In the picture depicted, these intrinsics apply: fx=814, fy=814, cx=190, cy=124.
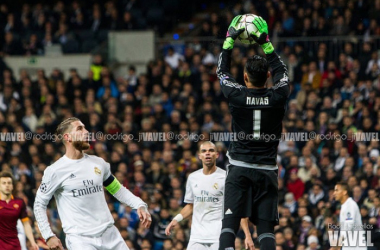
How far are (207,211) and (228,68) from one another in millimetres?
3239

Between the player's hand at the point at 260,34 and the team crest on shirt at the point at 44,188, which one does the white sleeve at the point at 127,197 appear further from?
the player's hand at the point at 260,34

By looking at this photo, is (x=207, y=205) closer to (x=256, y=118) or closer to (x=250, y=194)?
(x=250, y=194)

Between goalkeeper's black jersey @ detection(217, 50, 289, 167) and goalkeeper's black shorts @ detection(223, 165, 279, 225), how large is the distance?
4.2 inches

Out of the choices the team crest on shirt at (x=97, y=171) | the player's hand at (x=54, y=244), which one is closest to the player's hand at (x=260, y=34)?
the team crest on shirt at (x=97, y=171)

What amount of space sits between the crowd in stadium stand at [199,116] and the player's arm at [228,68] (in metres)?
6.30

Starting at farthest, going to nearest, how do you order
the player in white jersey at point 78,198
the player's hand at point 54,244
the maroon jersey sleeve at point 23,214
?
the maroon jersey sleeve at point 23,214, the player in white jersey at point 78,198, the player's hand at point 54,244

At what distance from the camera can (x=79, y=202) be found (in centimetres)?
836

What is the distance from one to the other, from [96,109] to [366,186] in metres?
7.34

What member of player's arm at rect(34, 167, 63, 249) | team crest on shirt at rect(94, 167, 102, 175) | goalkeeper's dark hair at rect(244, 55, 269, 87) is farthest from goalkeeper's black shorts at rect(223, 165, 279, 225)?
player's arm at rect(34, 167, 63, 249)

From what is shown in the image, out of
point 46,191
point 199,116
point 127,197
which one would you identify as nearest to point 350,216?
point 127,197

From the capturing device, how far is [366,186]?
14.5 metres

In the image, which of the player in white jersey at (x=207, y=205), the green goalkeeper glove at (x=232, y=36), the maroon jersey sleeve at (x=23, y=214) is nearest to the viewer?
the green goalkeeper glove at (x=232, y=36)

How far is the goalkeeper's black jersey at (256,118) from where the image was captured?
7.39 meters

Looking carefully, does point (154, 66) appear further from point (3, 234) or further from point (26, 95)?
point (3, 234)
